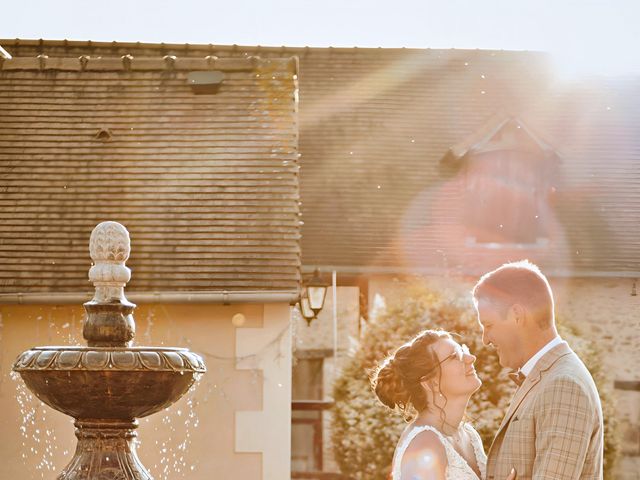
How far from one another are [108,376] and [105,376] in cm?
2

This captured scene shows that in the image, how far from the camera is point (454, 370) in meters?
5.73

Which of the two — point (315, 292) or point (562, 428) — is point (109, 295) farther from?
point (315, 292)

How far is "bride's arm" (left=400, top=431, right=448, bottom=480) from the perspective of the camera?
209 inches

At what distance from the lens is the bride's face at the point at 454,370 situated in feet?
18.6

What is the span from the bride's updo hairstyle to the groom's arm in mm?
1145

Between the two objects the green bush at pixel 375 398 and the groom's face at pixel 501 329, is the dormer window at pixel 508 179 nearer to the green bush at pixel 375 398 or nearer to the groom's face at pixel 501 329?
the green bush at pixel 375 398

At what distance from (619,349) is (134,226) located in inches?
325

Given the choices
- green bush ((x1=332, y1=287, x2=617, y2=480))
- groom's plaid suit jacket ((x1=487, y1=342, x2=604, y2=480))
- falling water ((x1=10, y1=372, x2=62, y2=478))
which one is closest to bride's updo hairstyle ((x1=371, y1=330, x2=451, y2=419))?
groom's plaid suit jacket ((x1=487, y1=342, x2=604, y2=480))

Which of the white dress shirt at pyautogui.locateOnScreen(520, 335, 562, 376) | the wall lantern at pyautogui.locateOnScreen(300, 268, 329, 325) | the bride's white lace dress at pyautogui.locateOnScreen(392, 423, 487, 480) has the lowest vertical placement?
the bride's white lace dress at pyautogui.locateOnScreen(392, 423, 487, 480)

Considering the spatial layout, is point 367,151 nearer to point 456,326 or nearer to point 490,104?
point 490,104

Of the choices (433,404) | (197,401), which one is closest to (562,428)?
(433,404)

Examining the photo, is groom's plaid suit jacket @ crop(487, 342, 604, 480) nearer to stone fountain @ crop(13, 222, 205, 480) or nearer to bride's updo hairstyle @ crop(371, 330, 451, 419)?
bride's updo hairstyle @ crop(371, 330, 451, 419)

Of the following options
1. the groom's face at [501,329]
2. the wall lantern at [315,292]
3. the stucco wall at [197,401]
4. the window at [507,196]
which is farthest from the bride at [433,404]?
the window at [507,196]

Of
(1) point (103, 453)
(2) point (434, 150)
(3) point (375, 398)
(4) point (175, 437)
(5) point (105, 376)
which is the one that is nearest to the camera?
(5) point (105, 376)
